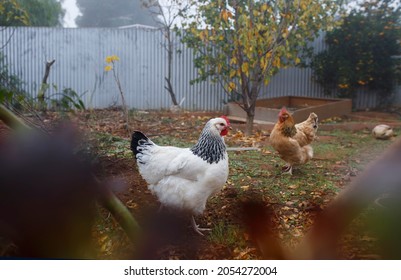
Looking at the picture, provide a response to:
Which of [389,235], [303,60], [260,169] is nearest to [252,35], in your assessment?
[303,60]

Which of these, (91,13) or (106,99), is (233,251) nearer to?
(106,99)

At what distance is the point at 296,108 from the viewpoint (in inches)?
70.7

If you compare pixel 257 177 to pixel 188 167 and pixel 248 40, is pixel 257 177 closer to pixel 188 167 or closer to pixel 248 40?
pixel 188 167

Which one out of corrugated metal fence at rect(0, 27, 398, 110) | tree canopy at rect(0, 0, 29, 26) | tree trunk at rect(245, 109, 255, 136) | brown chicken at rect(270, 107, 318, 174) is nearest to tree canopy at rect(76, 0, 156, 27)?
corrugated metal fence at rect(0, 27, 398, 110)

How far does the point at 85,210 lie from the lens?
0.36 meters

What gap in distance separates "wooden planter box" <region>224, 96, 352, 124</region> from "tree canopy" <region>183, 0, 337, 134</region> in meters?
0.06

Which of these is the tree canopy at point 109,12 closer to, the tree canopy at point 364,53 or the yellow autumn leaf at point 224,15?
the yellow autumn leaf at point 224,15

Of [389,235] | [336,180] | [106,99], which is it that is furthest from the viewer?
[106,99]

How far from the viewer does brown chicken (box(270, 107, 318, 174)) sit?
175cm

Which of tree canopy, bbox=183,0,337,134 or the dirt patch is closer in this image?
the dirt patch

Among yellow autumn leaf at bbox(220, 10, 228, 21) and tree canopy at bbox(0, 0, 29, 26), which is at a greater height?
yellow autumn leaf at bbox(220, 10, 228, 21)

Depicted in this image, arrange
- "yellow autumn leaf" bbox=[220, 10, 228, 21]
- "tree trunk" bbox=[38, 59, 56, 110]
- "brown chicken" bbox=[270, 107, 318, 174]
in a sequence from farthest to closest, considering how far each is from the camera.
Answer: "brown chicken" bbox=[270, 107, 318, 174]
"yellow autumn leaf" bbox=[220, 10, 228, 21]
"tree trunk" bbox=[38, 59, 56, 110]

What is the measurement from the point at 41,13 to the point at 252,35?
78cm

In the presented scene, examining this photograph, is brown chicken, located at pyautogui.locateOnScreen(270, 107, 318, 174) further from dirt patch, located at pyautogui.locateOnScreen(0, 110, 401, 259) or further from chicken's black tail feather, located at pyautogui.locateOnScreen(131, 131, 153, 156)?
chicken's black tail feather, located at pyautogui.locateOnScreen(131, 131, 153, 156)
